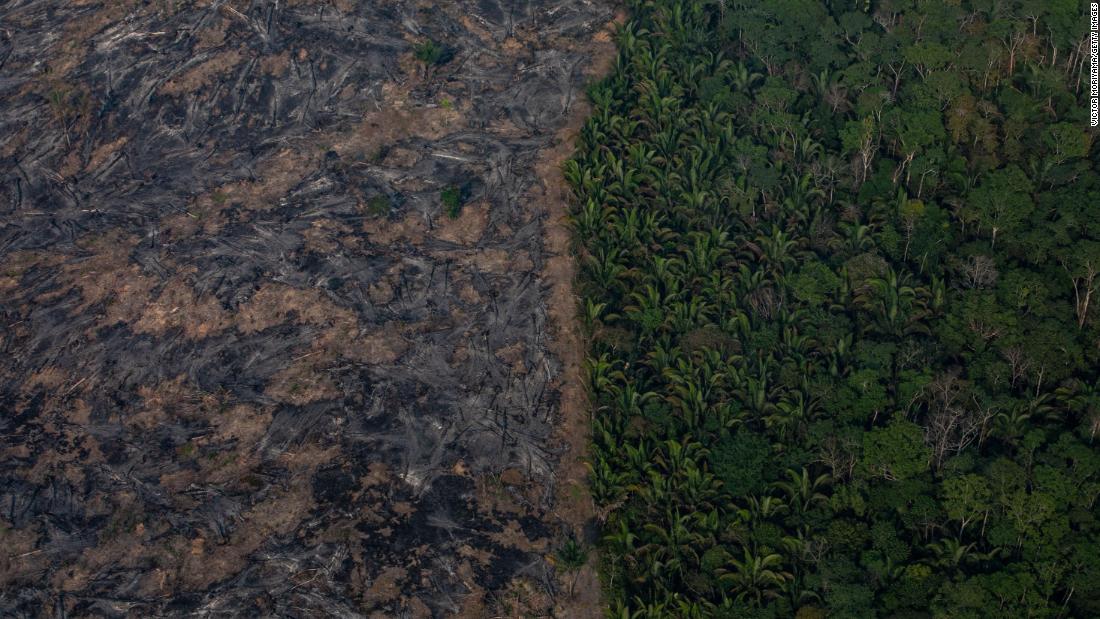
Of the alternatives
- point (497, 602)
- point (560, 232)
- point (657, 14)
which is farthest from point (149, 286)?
point (657, 14)

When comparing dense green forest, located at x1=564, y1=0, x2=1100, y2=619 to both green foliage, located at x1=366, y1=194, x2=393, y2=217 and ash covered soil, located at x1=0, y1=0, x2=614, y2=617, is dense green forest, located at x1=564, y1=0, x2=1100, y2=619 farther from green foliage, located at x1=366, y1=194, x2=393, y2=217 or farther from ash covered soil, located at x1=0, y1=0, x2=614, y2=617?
green foliage, located at x1=366, y1=194, x2=393, y2=217

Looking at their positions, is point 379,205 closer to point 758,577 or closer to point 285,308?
point 285,308

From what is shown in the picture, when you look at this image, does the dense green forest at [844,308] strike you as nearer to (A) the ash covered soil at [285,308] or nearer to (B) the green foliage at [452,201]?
(A) the ash covered soil at [285,308]

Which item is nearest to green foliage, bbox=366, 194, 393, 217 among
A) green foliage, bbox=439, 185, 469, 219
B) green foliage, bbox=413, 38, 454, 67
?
green foliage, bbox=439, 185, 469, 219


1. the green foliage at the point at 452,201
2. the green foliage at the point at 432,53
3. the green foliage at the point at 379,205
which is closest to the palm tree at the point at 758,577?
the green foliage at the point at 452,201

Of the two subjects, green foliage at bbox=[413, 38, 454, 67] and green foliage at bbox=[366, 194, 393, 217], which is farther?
green foliage at bbox=[413, 38, 454, 67]

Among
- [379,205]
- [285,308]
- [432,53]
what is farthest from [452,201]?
[432,53]
